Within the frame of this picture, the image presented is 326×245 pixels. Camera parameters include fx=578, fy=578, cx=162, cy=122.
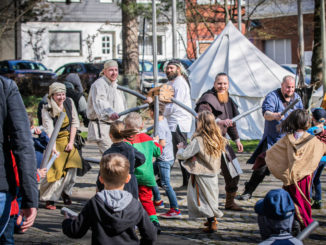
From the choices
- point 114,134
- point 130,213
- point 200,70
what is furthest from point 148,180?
point 200,70

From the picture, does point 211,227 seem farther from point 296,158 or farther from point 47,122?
point 47,122

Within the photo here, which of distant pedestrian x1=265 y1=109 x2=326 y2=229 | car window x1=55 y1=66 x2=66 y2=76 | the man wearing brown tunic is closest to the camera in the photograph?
distant pedestrian x1=265 y1=109 x2=326 y2=229

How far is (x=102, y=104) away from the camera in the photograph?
7574 millimetres

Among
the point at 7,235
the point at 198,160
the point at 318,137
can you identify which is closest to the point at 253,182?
the point at 318,137

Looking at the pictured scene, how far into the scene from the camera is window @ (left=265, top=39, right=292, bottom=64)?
36.0 m

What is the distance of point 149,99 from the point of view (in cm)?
716

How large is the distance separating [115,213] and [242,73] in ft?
39.7

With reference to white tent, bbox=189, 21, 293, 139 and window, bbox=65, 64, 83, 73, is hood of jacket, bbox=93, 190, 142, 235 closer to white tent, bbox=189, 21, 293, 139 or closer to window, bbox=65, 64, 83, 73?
white tent, bbox=189, 21, 293, 139

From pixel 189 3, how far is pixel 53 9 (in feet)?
61.5

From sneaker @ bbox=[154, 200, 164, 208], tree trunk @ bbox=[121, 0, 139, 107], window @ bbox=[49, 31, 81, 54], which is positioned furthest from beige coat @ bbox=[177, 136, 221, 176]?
window @ bbox=[49, 31, 81, 54]

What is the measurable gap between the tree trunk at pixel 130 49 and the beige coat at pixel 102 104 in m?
11.0

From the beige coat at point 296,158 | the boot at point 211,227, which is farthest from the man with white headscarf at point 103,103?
the beige coat at point 296,158

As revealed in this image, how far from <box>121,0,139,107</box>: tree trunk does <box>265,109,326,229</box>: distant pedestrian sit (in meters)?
13.0

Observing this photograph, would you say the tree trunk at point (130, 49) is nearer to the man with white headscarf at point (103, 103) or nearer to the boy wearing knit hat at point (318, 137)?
the man with white headscarf at point (103, 103)
